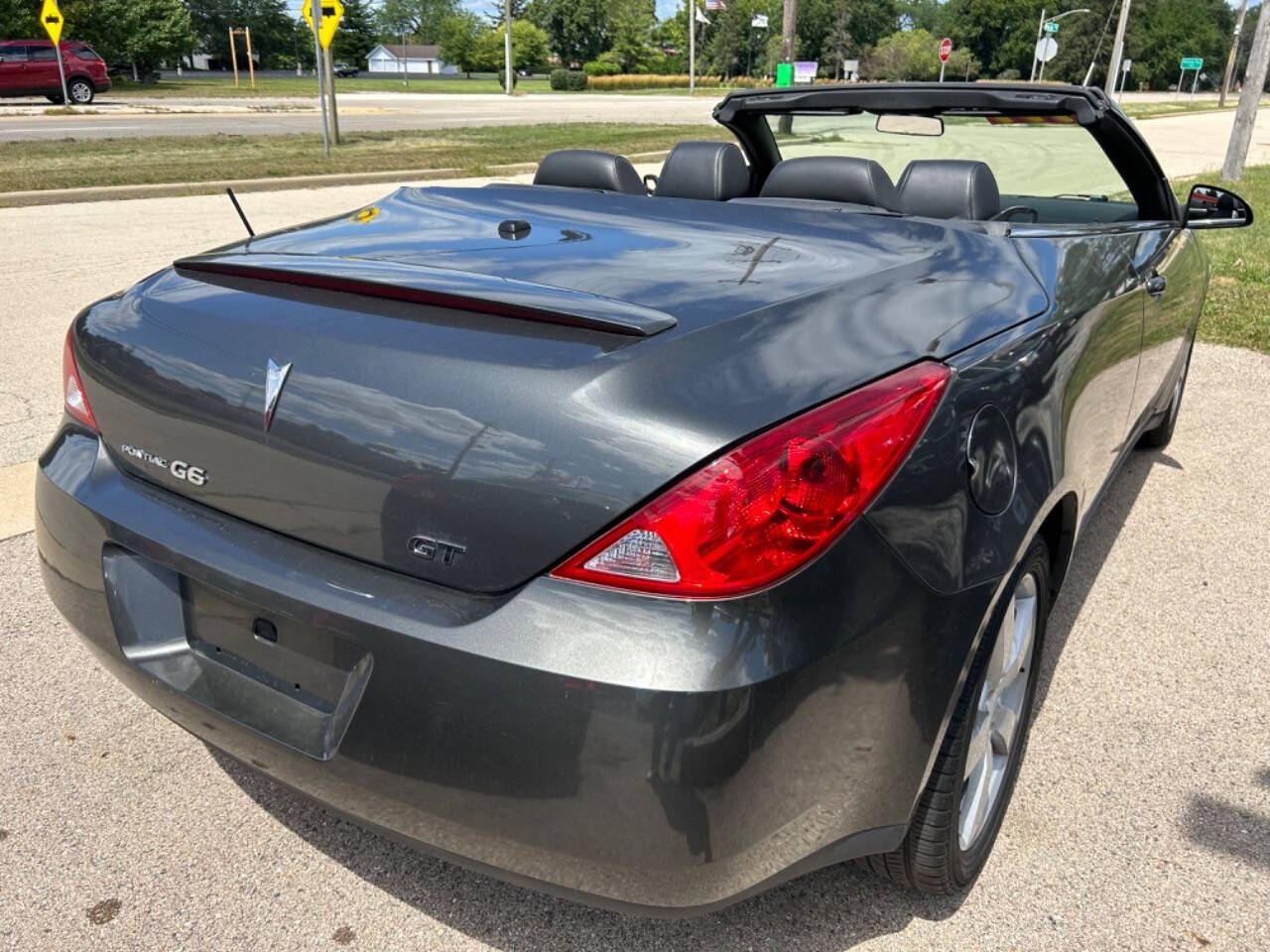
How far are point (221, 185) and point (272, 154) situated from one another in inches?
154

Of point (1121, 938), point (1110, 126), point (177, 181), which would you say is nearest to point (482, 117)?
point (177, 181)

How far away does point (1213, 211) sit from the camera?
3.79m

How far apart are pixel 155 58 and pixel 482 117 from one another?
30.0 meters

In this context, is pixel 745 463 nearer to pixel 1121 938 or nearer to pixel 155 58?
pixel 1121 938

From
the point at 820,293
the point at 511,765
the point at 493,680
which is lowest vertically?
the point at 511,765

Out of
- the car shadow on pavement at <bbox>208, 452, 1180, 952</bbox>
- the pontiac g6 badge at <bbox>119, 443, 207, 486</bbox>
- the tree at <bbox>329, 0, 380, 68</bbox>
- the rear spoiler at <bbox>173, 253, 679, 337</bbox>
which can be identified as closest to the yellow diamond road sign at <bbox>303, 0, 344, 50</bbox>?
the rear spoiler at <bbox>173, 253, 679, 337</bbox>

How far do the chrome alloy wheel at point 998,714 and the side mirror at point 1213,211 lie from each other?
7.38 feet

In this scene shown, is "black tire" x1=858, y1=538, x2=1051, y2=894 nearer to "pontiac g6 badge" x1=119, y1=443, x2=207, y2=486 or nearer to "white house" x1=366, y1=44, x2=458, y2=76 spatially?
"pontiac g6 badge" x1=119, y1=443, x2=207, y2=486

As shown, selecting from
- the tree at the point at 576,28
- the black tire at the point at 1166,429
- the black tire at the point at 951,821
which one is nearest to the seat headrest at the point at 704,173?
the black tire at the point at 951,821

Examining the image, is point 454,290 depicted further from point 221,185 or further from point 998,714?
point 221,185

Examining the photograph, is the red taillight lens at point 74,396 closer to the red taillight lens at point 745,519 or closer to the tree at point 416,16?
the red taillight lens at point 745,519

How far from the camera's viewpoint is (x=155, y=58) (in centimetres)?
5062

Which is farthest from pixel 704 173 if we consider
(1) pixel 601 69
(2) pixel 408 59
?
(2) pixel 408 59

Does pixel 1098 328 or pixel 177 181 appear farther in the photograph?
pixel 177 181
